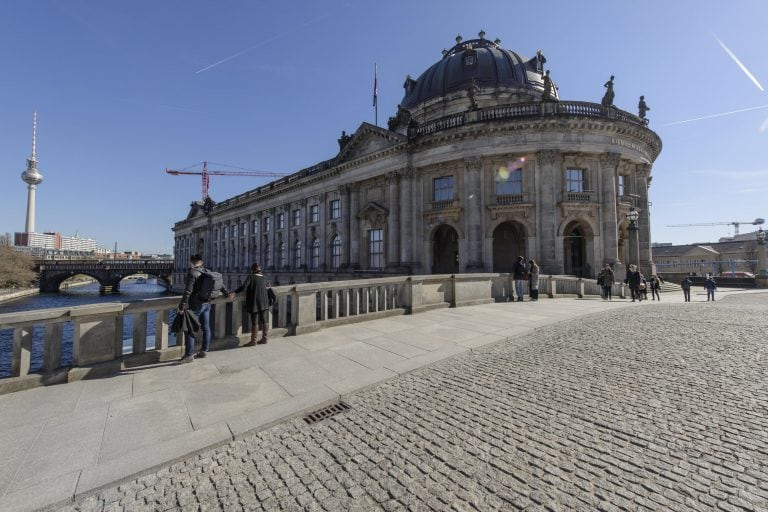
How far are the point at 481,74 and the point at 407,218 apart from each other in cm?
1792

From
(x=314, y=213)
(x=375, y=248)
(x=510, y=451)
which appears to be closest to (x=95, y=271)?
(x=314, y=213)

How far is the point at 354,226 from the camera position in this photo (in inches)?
1220

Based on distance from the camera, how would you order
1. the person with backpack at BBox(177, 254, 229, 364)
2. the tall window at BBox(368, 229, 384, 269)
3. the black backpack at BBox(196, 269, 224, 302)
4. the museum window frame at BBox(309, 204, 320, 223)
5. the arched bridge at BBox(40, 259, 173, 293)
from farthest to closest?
the arched bridge at BBox(40, 259, 173, 293)
the museum window frame at BBox(309, 204, 320, 223)
the tall window at BBox(368, 229, 384, 269)
the black backpack at BBox(196, 269, 224, 302)
the person with backpack at BBox(177, 254, 229, 364)

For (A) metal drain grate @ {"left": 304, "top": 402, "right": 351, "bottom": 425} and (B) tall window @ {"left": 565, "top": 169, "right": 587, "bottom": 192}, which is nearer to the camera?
(A) metal drain grate @ {"left": 304, "top": 402, "right": 351, "bottom": 425}

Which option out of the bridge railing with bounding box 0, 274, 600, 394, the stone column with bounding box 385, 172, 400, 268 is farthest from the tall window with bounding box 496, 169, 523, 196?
the bridge railing with bounding box 0, 274, 600, 394

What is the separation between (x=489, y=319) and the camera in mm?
8953

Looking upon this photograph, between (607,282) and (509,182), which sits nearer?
(607,282)

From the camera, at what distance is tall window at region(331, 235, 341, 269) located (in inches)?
1341

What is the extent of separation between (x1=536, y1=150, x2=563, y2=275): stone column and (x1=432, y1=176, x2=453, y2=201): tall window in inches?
247

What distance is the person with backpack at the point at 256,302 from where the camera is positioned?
614cm

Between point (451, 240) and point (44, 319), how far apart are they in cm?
2630

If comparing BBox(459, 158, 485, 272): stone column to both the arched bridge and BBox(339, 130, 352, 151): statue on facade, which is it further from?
the arched bridge

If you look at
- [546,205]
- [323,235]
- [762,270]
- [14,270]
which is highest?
[546,205]

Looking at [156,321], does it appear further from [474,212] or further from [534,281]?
[474,212]
